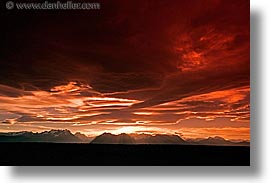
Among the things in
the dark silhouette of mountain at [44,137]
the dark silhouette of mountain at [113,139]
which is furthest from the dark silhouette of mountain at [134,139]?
the dark silhouette of mountain at [44,137]

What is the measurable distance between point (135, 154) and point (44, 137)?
0.40m

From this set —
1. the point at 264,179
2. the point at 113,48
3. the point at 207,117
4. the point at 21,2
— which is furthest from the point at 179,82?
the point at 21,2

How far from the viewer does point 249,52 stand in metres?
1.89

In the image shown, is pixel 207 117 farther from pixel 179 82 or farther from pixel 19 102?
pixel 19 102

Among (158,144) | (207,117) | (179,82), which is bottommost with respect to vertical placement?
(158,144)

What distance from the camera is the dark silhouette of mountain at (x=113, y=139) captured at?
187cm

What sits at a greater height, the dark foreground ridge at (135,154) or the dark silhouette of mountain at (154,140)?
the dark silhouette of mountain at (154,140)

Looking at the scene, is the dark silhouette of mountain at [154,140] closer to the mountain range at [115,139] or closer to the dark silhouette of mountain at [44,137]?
the mountain range at [115,139]

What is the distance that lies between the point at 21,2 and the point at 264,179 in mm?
1341

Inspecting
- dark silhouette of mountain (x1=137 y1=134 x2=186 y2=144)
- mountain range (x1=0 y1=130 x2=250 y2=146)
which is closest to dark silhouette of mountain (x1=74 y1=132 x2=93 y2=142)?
mountain range (x1=0 y1=130 x2=250 y2=146)

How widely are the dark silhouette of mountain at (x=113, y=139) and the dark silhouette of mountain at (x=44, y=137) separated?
0.08 meters

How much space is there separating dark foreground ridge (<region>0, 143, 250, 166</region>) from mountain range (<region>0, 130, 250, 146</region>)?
0.02 m

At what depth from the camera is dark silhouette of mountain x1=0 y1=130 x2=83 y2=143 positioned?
1.85 m
